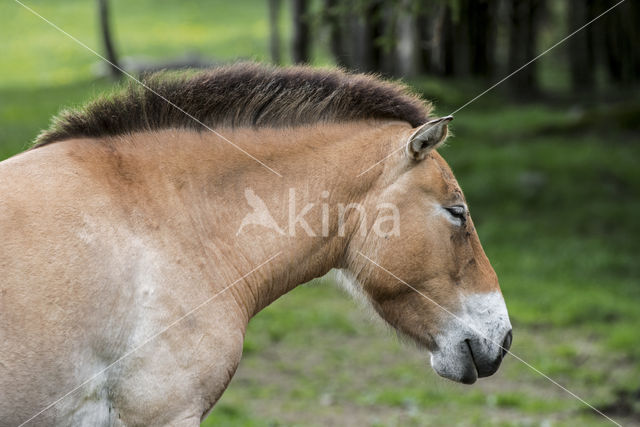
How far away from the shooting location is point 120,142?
372 centimetres

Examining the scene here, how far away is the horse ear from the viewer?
3.70m

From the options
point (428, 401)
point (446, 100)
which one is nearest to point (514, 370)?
point (428, 401)

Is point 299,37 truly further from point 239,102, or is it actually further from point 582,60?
point 239,102

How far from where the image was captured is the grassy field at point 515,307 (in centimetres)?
760

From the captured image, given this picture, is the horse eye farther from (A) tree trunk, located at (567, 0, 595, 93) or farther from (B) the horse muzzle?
(A) tree trunk, located at (567, 0, 595, 93)

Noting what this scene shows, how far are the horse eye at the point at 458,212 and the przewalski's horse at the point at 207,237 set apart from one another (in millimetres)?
10

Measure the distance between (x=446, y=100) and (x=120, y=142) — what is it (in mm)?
15062

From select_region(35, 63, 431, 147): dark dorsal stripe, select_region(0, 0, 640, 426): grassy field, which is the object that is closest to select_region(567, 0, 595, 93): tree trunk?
select_region(0, 0, 640, 426): grassy field

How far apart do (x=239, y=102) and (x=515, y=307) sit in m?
7.07

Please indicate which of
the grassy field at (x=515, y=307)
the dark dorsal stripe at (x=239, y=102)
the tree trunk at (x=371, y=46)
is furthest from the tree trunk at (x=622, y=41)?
the dark dorsal stripe at (x=239, y=102)

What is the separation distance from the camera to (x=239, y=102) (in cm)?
390

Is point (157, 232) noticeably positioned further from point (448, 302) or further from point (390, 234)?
point (448, 302)

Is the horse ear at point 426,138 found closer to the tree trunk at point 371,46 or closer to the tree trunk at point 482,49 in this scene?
the tree trunk at point 371,46

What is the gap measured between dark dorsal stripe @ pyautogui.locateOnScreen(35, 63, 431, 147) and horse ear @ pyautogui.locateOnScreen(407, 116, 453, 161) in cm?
37
